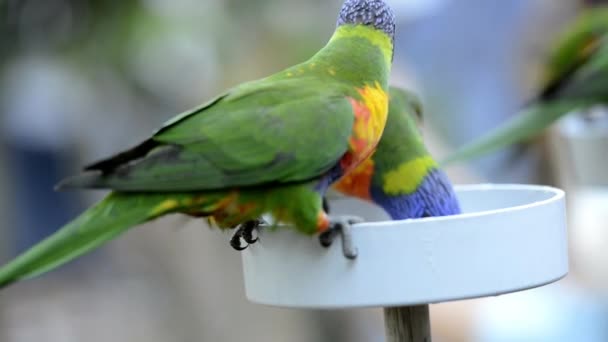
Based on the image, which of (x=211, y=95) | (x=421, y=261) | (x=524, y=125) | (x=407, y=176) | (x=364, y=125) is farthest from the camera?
(x=211, y=95)

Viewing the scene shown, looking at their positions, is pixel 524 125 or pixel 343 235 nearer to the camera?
pixel 343 235

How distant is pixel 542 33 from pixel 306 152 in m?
2.29

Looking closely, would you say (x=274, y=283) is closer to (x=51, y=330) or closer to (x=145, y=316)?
(x=145, y=316)

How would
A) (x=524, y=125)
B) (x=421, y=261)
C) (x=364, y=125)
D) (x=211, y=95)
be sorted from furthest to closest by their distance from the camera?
1. (x=211, y=95)
2. (x=524, y=125)
3. (x=364, y=125)
4. (x=421, y=261)

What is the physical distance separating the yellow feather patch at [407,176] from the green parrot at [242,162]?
0.14 meters

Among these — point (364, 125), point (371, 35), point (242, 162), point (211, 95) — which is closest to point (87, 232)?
point (242, 162)

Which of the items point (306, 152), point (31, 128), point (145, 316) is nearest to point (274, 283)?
point (306, 152)

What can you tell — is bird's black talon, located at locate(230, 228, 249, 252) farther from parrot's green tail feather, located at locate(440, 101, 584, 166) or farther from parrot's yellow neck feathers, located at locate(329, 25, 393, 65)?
parrot's green tail feather, located at locate(440, 101, 584, 166)

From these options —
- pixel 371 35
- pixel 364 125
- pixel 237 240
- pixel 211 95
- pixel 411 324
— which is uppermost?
pixel 211 95

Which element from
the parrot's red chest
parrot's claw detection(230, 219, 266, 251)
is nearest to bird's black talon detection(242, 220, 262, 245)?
parrot's claw detection(230, 219, 266, 251)

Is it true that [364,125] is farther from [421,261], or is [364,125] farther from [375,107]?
[421,261]

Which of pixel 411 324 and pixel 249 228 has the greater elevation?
pixel 249 228

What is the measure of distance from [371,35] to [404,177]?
0.19m

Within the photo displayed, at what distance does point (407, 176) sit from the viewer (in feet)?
3.70
